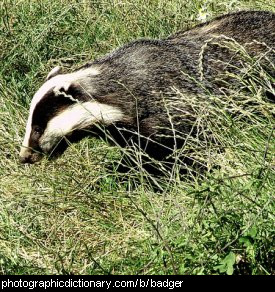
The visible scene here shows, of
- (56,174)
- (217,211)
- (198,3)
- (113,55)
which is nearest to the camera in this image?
(217,211)

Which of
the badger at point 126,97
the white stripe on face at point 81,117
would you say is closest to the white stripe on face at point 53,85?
the badger at point 126,97

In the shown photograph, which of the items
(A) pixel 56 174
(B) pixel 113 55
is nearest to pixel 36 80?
(B) pixel 113 55

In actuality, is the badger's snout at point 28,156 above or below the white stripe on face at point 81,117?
below

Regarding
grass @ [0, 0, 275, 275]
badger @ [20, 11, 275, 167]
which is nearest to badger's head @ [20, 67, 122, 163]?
badger @ [20, 11, 275, 167]

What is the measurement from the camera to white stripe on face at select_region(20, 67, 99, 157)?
16.0 feet

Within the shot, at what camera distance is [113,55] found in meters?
5.18

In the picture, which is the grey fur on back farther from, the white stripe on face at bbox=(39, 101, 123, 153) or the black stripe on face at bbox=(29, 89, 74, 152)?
the black stripe on face at bbox=(29, 89, 74, 152)

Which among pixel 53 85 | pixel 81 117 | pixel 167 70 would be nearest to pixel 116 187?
pixel 81 117

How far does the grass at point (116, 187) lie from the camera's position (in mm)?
3229

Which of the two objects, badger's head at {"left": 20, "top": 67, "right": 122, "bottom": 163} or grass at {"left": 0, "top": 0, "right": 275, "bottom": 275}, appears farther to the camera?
badger's head at {"left": 20, "top": 67, "right": 122, "bottom": 163}

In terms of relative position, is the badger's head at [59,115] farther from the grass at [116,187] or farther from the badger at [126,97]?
the grass at [116,187]

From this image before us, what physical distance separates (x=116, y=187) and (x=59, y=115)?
65 cm

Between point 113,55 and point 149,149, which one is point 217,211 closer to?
point 149,149
